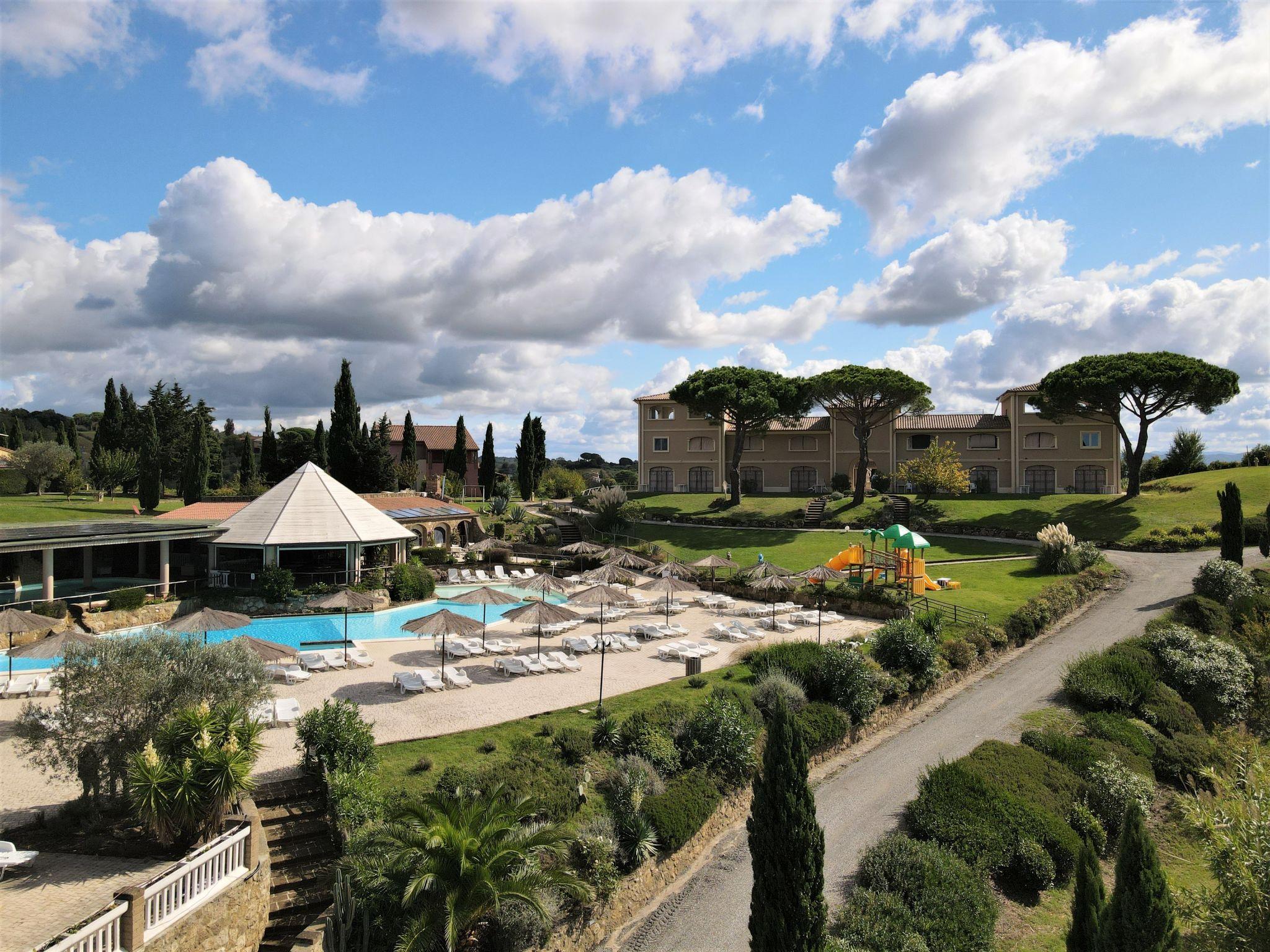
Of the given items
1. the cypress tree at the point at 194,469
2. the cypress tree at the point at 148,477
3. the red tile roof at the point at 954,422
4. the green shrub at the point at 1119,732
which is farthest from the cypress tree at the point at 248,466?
the green shrub at the point at 1119,732

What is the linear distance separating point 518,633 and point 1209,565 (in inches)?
1194

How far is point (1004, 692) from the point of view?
79.0 ft

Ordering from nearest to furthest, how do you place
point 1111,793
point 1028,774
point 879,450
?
point 1028,774
point 1111,793
point 879,450

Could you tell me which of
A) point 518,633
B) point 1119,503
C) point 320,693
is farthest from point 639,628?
point 1119,503

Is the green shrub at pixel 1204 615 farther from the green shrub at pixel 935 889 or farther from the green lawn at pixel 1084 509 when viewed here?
the green shrub at pixel 935 889

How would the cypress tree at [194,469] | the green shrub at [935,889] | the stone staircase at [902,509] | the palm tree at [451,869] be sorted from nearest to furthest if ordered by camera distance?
the palm tree at [451,869] → the green shrub at [935,889] → the cypress tree at [194,469] → the stone staircase at [902,509]

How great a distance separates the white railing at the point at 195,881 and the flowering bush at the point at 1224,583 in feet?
121

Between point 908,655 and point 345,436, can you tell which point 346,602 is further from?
point 345,436

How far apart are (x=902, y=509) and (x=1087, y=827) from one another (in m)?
35.6

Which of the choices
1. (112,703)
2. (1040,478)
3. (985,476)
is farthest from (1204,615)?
(112,703)

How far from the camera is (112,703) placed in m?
12.4

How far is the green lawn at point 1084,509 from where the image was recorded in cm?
4394

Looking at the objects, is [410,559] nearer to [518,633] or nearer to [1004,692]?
[518,633]

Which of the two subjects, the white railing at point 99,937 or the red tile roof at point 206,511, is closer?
the white railing at point 99,937
